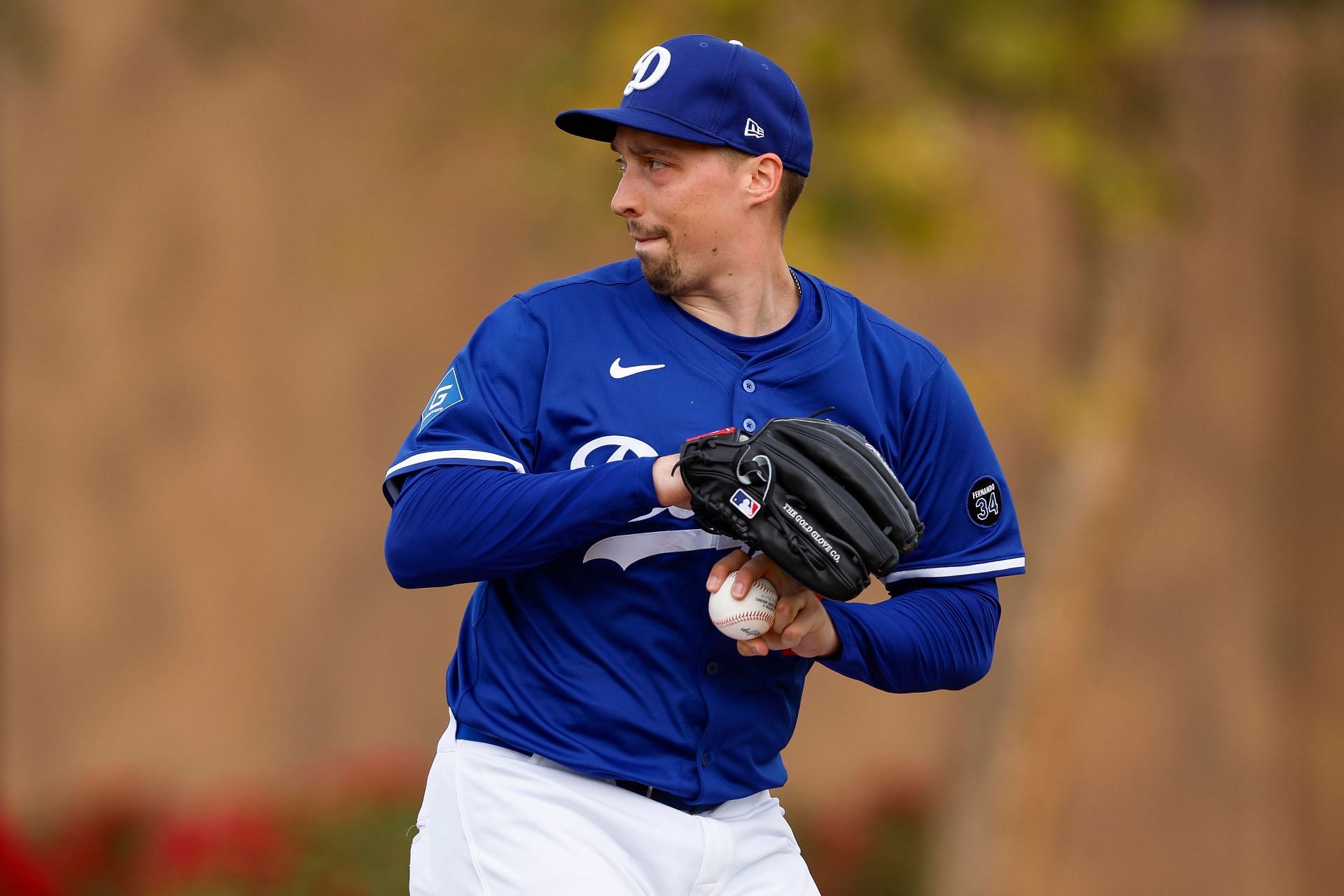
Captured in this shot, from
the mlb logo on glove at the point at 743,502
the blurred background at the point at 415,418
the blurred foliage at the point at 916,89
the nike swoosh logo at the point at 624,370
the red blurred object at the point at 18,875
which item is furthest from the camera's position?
the blurred background at the point at 415,418

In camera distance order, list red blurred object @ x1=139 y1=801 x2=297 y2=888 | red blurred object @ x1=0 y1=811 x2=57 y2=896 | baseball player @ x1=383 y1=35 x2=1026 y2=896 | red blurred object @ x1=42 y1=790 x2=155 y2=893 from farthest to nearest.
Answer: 1. red blurred object @ x1=42 y1=790 x2=155 y2=893
2. red blurred object @ x1=139 y1=801 x2=297 y2=888
3. red blurred object @ x1=0 y1=811 x2=57 y2=896
4. baseball player @ x1=383 y1=35 x2=1026 y2=896

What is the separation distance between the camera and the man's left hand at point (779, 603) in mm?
2730

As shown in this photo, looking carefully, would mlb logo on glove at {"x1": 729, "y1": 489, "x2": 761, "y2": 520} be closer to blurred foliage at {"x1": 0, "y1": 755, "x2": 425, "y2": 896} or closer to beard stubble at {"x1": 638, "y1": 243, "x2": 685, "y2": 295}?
beard stubble at {"x1": 638, "y1": 243, "x2": 685, "y2": 295}

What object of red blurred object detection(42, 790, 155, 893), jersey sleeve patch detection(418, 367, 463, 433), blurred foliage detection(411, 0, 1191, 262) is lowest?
red blurred object detection(42, 790, 155, 893)

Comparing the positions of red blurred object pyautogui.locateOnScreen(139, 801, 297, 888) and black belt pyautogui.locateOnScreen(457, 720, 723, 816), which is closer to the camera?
black belt pyautogui.locateOnScreen(457, 720, 723, 816)

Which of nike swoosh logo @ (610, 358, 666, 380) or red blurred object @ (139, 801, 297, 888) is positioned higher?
nike swoosh logo @ (610, 358, 666, 380)

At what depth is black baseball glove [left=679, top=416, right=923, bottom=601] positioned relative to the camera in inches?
102

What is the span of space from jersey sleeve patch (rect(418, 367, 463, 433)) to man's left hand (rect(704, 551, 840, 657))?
52cm

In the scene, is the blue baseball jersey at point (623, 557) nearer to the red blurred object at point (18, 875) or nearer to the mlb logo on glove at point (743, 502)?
the mlb logo on glove at point (743, 502)

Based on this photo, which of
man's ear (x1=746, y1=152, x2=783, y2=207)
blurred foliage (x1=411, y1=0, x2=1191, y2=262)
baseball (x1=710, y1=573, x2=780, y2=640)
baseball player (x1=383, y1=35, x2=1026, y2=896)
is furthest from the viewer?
blurred foliage (x1=411, y1=0, x2=1191, y2=262)

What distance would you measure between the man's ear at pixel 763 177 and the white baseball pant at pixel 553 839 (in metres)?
1.07

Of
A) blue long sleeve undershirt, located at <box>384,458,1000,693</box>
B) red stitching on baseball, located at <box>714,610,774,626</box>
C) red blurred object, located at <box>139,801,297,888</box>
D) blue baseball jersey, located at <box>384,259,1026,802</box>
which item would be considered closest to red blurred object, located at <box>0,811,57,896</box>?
red blurred object, located at <box>139,801,297,888</box>

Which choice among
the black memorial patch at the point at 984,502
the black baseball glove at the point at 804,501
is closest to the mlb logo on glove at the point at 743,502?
the black baseball glove at the point at 804,501

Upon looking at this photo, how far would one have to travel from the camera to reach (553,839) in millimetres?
2846
